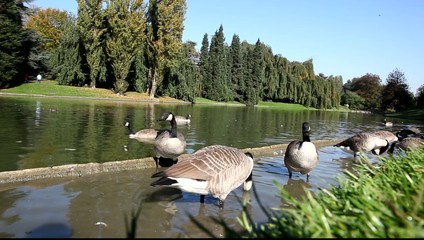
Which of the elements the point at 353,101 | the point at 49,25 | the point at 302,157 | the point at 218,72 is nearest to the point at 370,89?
the point at 353,101

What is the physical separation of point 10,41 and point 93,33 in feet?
35.1

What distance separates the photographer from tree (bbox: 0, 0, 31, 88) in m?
41.6

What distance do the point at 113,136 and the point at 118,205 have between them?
30.2 ft

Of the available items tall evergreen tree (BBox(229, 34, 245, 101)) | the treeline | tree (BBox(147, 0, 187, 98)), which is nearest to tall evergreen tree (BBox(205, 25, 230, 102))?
tall evergreen tree (BBox(229, 34, 245, 101))

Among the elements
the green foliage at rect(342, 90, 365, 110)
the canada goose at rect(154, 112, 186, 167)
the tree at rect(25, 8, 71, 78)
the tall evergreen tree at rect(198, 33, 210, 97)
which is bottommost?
the canada goose at rect(154, 112, 186, 167)

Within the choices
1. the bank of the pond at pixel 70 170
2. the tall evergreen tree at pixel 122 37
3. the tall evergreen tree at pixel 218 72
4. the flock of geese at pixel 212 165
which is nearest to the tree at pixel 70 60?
the tall evergreen tree at pixel 122 37

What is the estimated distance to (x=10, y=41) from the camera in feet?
139

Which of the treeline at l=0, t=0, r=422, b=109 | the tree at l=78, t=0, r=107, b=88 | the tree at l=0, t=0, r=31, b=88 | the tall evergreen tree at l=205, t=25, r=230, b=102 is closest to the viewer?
the tree at l=0, t=0, r=31, b=88

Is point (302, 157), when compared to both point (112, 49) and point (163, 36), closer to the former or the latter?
point (112, 49)

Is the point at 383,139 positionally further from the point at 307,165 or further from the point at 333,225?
the point at 333,225

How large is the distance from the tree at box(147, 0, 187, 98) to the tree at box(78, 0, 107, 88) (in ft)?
20.1

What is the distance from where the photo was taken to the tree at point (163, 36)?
5276 centimetres

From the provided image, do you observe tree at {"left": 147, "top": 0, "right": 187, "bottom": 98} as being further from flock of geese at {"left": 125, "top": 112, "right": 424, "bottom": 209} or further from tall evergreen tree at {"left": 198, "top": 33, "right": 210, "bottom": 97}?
flock of geese at {"left": 125, "top": 112, "right": 424, "bottom": 209}

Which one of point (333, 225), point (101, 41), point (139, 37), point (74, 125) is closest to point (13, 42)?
point (101, 41)
